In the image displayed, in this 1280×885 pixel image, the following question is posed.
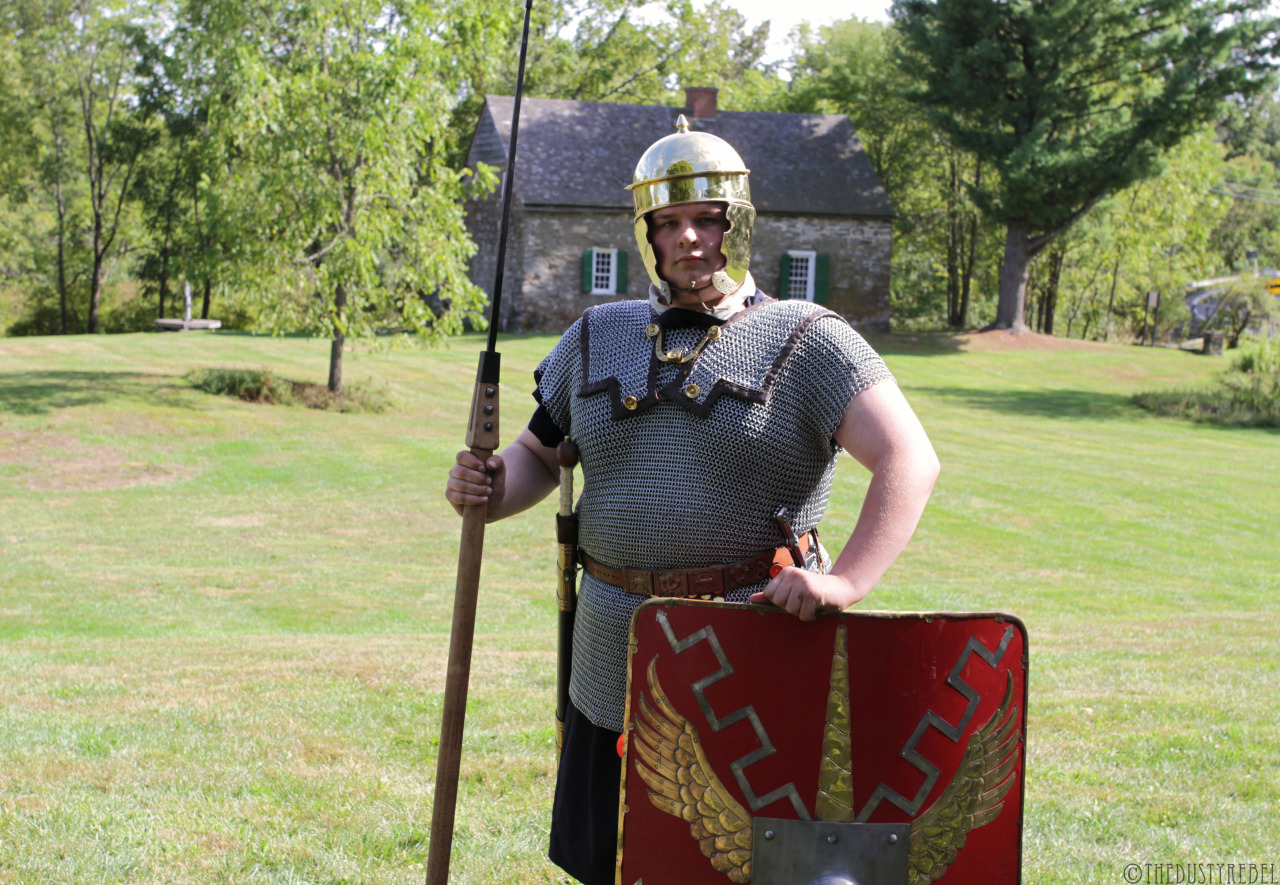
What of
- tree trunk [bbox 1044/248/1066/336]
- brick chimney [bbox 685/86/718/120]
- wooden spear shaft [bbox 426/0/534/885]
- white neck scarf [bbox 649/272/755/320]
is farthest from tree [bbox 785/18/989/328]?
wooden spear shaft [bbox 426/0/534/885]

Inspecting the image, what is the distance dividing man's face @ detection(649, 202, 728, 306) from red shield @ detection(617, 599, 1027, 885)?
31.9 inches

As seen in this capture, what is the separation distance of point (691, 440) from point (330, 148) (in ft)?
52.8

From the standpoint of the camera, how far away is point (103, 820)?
354 cm

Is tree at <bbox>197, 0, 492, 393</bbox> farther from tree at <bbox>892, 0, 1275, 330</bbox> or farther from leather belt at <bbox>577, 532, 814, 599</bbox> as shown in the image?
tree at <bbox>892, 0, 1275, 330</bbox>

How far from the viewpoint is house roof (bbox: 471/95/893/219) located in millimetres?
31859

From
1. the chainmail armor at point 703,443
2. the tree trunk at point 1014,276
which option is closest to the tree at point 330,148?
the chainmail armor at point 703,443

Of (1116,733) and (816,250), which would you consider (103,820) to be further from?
(816,250)

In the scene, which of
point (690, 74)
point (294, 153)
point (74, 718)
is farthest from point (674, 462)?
point (690, 74)

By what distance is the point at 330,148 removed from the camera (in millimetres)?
17219

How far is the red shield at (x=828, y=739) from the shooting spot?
1.98m

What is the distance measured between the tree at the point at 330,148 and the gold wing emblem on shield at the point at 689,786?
15.8 metres

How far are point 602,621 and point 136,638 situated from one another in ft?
19.5

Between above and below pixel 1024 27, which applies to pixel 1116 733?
below

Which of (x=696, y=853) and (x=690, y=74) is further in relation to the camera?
(x=690, y=74)
